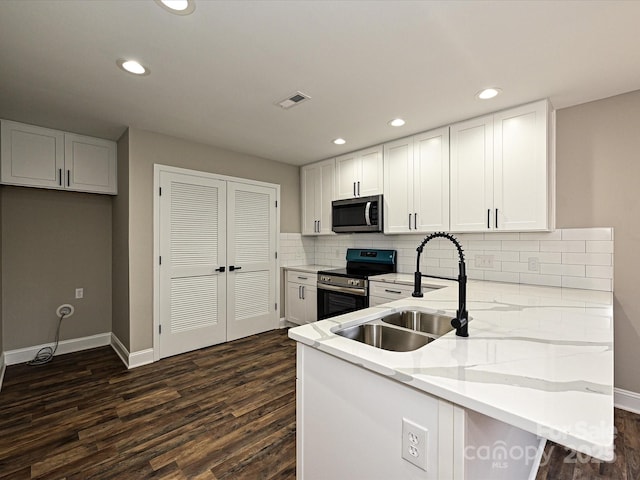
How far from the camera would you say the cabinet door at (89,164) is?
3193 millimetres

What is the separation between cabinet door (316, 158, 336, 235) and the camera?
413 centimetres

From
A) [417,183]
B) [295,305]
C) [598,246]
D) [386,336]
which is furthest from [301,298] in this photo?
[598,246]

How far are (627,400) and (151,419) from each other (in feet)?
11.8

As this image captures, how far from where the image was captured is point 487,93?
7.59 feet

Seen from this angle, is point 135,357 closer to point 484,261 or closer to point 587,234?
point 484,261

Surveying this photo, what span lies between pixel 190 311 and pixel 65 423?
4.65 feet

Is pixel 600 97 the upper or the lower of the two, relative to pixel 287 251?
upper

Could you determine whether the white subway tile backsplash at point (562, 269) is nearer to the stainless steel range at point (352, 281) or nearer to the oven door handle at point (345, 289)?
the stainless steel range at point (352, 281)

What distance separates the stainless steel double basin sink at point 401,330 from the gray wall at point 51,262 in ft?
11.9

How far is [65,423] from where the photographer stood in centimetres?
212

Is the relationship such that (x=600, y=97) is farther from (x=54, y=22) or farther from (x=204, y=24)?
(x=54, y=22)

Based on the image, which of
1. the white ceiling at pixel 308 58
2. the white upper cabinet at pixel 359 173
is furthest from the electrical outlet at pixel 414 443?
the white upper cabinet at pixel 359 173

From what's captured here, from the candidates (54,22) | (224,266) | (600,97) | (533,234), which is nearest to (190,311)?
(224,266)

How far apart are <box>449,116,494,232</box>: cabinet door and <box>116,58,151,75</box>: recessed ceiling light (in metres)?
2.67
